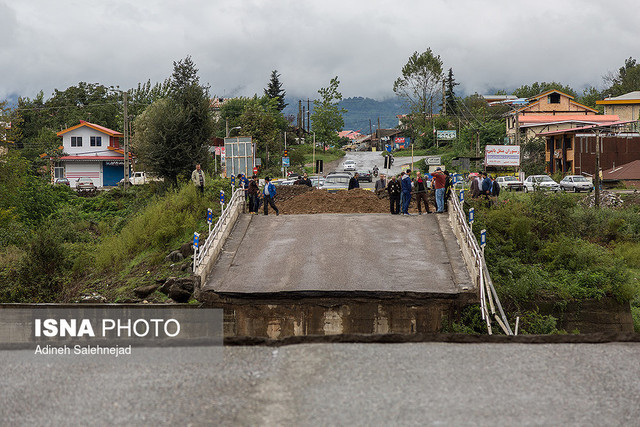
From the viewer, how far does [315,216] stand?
24.5 m

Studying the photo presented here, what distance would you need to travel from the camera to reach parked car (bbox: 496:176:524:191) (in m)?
52.7

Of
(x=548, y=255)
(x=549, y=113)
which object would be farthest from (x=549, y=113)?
(x=548, y=255)

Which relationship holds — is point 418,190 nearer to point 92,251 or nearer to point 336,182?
point 92,251

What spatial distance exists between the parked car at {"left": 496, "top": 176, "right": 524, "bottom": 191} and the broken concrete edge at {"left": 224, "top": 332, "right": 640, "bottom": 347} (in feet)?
138

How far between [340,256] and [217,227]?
12.2 ft

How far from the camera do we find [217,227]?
20.5 m

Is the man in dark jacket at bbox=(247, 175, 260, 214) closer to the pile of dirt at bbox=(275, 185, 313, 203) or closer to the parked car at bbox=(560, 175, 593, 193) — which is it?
the pile of dirt at bbox=(275, 185, 313, 203)

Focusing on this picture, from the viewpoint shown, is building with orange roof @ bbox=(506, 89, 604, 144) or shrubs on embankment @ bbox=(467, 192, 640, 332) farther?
building with orange roof @ bbox=(506, 89, 604, 144)

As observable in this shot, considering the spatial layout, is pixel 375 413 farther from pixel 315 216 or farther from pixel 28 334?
pixel 315 216

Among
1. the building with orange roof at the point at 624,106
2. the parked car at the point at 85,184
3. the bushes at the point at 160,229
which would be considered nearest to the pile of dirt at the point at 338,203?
the bushes at the point at 160,229

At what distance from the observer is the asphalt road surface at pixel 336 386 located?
25.0 ft

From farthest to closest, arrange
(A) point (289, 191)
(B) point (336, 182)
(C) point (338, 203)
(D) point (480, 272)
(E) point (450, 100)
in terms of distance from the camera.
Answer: (E) point (450, 100) < (B) point (336, 182) < (A) point (289, 191) < (C) point (338, 203) < (D) point (480, 272)

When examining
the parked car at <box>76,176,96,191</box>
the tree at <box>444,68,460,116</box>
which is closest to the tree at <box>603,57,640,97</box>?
the tree at <box>444,68,460,116</box>

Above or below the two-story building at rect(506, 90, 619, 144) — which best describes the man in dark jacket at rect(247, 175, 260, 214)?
below
